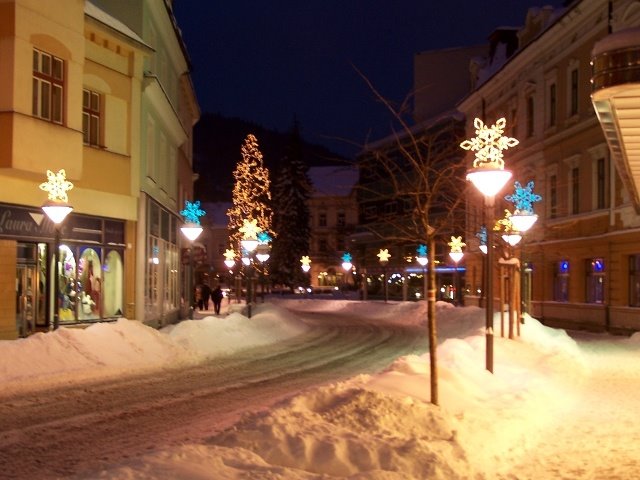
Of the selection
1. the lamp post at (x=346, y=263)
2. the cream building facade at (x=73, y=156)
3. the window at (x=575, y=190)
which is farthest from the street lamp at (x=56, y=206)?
the lamp post at (x=346, y=263)

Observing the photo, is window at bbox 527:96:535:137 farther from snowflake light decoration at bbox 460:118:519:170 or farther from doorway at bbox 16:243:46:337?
doorway at bbox 16:243:46:337

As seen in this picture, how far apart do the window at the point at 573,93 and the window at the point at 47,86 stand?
23906 millimetres

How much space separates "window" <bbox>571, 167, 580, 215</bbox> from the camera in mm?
36219

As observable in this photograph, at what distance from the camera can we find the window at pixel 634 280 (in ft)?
101

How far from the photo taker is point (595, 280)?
34656 millimetres

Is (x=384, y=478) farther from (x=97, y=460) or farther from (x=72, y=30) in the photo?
(x=72, y=30)

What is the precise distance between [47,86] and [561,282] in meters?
26.5

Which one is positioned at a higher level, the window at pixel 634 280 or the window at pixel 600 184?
the window at pixel 600 184

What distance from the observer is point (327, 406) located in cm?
1009

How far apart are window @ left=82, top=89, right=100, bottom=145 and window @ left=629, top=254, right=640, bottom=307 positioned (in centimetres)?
2032

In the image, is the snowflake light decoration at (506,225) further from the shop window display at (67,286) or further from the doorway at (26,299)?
the doorway at (26,299)

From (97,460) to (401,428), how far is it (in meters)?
3.40

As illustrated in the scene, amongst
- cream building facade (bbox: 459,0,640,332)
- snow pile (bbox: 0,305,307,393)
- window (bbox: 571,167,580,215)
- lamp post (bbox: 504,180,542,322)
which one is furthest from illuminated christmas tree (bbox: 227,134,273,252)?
snow pile (bbox: 0,305,307,393)

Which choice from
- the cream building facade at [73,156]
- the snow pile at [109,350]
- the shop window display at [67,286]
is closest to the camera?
the snow pile at [109,350]
